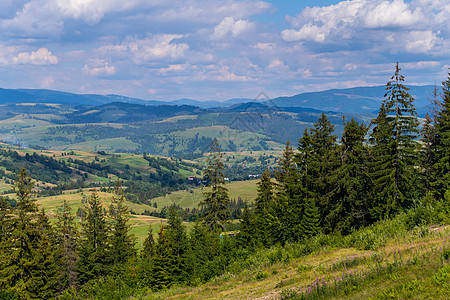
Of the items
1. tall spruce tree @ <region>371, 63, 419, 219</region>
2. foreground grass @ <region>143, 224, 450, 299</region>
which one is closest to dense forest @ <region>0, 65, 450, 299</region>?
tall spruce tree @ <region>371, 63, 419, 219</region>

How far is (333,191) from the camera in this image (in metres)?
41.5

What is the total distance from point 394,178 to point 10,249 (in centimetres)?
5275

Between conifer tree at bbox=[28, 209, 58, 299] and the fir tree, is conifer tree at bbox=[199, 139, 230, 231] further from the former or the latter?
conifer tree at bbox=[28, 209, 58, 299]

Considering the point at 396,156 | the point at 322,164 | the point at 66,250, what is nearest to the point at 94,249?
the point at 66,250

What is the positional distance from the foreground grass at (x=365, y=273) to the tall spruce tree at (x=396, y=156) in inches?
610

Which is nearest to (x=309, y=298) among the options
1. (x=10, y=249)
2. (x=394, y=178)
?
(x=394, y=178)

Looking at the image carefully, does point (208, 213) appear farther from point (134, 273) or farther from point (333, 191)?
point (333, 191)

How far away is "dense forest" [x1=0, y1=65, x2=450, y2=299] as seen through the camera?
1526 inches

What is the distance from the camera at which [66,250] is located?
65.1 m

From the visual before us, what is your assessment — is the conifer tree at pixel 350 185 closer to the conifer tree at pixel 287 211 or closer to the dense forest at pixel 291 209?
the dense forest at pixel 291 209

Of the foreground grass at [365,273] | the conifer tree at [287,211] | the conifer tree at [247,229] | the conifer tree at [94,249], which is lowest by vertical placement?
the conifer tree at [94,249]

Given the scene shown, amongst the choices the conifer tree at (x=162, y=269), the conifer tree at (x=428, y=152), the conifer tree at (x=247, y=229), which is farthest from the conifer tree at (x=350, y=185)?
the conifer tree at (x=162, y=269)

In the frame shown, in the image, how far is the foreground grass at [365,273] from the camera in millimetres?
10805

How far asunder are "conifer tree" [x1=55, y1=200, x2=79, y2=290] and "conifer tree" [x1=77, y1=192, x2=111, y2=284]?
1.45 meters
